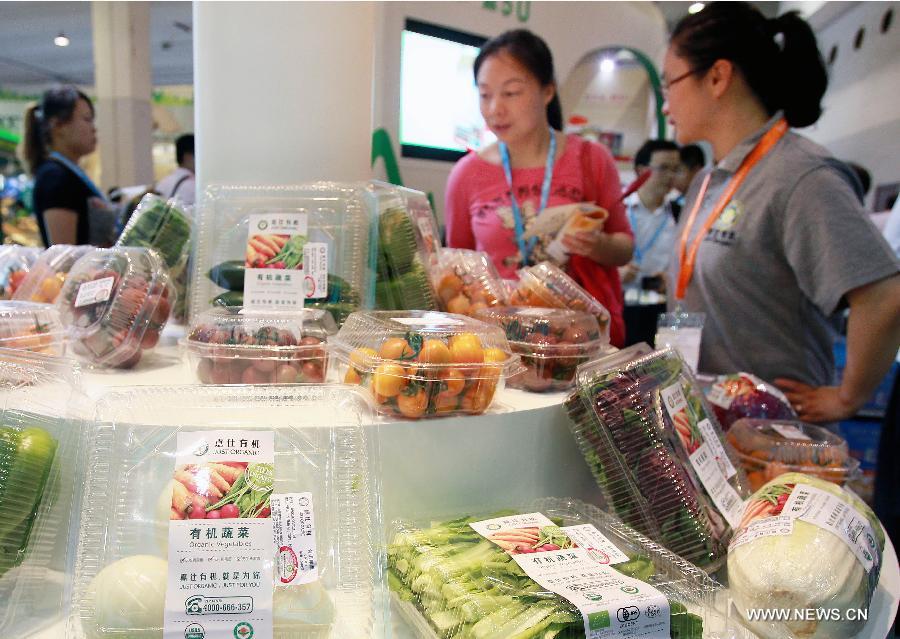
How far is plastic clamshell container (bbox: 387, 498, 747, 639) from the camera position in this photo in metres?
0.80

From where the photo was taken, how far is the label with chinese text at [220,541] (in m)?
0.75

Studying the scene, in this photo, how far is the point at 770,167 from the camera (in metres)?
1.84

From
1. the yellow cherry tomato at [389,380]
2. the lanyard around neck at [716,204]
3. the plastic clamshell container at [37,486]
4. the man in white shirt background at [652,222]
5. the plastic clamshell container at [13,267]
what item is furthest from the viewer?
the man in white shirt background at [652,222]

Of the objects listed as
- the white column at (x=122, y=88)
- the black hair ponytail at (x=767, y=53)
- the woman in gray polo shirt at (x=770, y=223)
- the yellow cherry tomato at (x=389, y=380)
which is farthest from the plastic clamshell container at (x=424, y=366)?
the white column at (x=122, y=88)

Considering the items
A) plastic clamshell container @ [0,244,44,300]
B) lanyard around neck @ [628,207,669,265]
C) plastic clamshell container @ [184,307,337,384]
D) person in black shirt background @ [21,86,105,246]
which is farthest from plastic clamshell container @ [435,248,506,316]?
lanyard around neck @ [628,207,669,265]

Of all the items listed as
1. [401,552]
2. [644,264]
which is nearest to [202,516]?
[401,552]

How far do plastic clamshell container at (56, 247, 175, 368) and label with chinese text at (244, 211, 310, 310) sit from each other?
0.59ft

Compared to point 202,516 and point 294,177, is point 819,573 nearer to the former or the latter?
point 202,516

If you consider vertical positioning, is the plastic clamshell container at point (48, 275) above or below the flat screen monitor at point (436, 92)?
below

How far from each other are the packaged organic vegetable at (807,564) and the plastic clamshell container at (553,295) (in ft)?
2.06

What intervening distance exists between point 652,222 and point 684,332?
3689mm

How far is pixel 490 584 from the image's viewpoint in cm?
84

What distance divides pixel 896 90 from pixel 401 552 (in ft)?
21.3

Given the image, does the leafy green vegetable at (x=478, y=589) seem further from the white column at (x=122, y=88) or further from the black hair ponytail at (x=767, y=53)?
the white column at (x=122, y=88)
